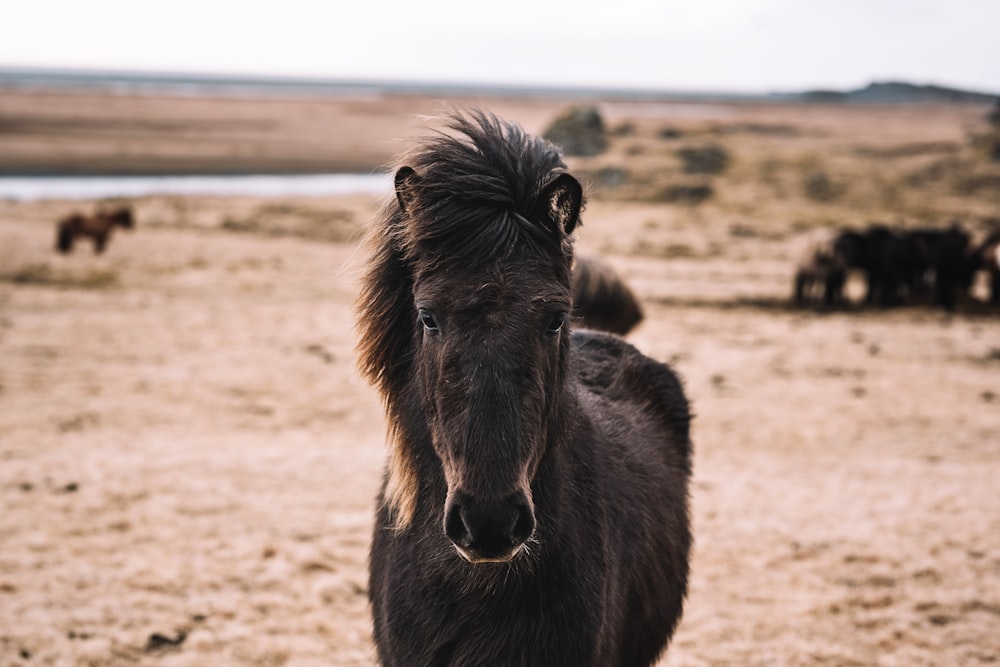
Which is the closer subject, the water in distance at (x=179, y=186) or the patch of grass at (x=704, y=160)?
the water in distance at (x=179, y=186)

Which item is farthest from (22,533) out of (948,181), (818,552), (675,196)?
(948,181)

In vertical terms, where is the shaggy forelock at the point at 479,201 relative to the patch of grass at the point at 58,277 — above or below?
above

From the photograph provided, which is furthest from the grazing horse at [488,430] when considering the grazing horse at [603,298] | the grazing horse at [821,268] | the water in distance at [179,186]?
the water in distance at [179,186]

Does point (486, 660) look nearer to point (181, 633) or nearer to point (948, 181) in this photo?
point (181, 633)

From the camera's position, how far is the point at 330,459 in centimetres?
769

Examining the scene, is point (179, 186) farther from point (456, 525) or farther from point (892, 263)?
point (456, 525)

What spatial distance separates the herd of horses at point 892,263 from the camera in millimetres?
15070

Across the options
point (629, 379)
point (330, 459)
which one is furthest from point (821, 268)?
point (629, 379)

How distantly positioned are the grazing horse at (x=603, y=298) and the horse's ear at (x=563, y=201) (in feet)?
15.8

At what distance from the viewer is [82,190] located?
29859 millimetres

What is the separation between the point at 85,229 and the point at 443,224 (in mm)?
19101

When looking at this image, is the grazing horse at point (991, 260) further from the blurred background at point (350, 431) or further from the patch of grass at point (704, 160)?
the patch of grass at point (704, 160)

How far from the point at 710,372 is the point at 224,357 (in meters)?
7.36

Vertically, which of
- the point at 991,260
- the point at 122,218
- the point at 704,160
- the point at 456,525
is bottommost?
the point at 122,218
